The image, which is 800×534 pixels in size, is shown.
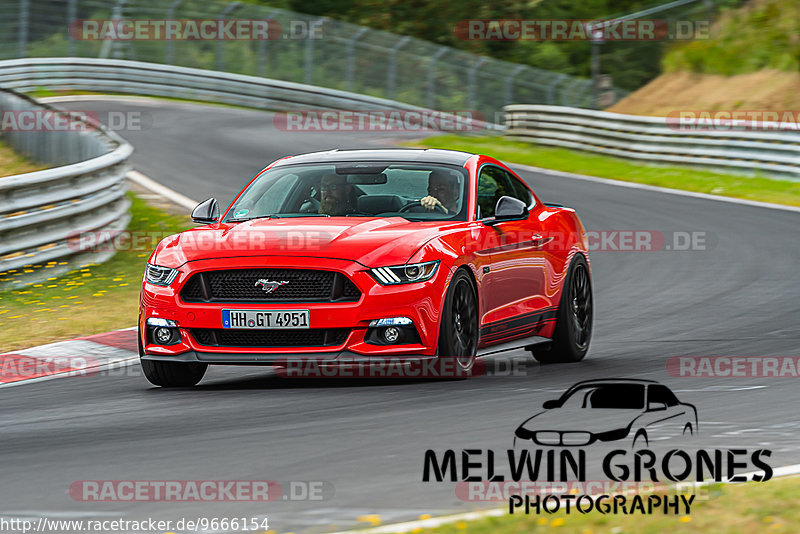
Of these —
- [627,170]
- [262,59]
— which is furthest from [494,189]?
[262,59]

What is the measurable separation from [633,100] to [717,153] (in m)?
11.2

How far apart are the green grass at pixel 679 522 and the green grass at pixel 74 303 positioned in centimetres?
687

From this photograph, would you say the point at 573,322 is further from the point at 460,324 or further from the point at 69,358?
the point at 69,358

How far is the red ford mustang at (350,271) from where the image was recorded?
8477 millimetres

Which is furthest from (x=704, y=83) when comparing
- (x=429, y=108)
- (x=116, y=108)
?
(x=116, y=108)

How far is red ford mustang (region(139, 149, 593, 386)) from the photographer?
8477 millimetres

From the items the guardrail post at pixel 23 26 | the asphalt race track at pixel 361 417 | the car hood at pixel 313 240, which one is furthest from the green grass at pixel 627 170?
the car hood at pixel 313 240

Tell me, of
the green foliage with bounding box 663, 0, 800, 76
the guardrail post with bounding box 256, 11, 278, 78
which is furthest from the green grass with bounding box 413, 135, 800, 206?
the guardrail post with bounding box 256, 11, 278, 78

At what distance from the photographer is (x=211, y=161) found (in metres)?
26.8

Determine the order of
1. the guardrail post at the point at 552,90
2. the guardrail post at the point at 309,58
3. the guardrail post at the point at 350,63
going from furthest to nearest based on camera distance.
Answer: the guardrail post at the point at 309,58 < the guardrail post at the point at 350,63 < the guardrail post at the point at 552,90

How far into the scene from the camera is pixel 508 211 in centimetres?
948

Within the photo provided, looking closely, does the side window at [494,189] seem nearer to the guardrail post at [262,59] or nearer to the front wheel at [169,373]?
the front wheel at [169,373]

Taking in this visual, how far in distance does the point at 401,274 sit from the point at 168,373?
1.73 m

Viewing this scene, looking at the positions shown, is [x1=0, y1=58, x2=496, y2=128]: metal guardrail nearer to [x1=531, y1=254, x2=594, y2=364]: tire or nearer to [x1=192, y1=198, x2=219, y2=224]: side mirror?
[x1=531, y1=254, x2=594, y2=364]: tire
